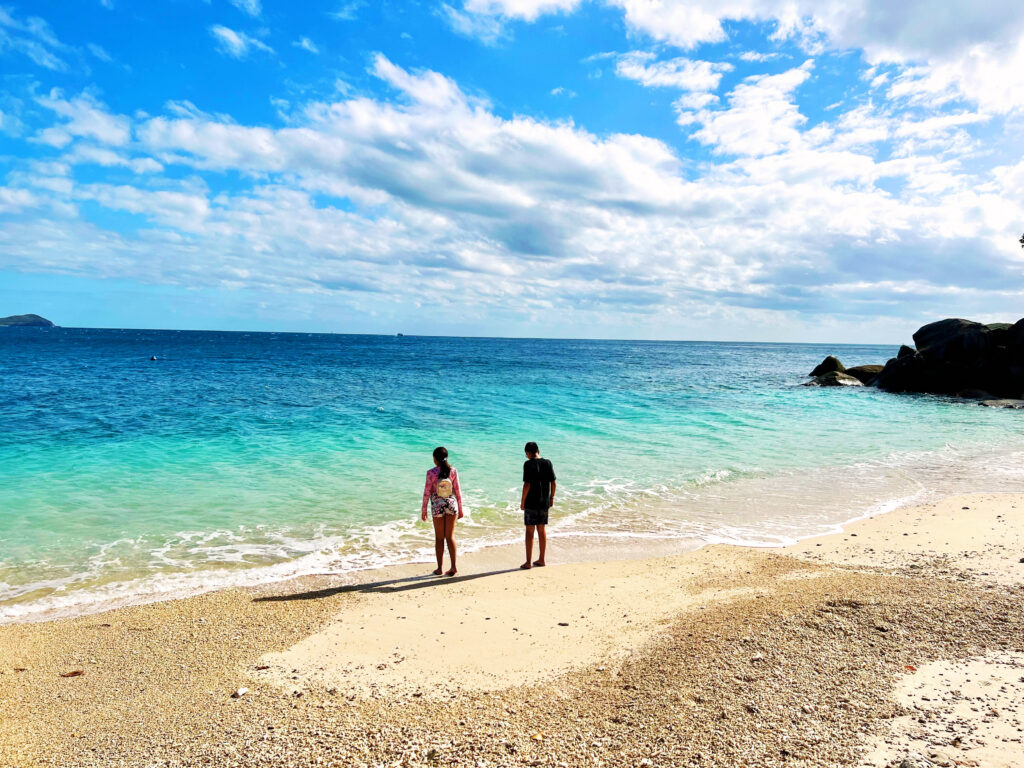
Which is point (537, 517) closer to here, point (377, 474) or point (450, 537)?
point (450, 537)

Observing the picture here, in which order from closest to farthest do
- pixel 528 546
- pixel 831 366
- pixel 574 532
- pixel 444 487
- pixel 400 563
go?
pixel 444 487
pixel 528 546
pixel 400 563
pixel 574 532
pixel 831 366

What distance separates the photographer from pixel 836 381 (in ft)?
140

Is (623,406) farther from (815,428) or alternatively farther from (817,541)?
(817,541)

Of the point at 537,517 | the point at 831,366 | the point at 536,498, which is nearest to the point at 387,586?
the point at 537,517

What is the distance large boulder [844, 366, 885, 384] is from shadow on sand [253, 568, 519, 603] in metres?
44.6

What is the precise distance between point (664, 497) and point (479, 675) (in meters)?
8.38

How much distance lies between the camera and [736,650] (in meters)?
5.54

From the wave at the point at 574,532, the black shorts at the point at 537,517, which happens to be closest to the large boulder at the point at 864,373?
the wave at the point at 574,532

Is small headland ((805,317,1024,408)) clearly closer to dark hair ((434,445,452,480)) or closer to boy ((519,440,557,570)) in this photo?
boy ((519,440,557,570))

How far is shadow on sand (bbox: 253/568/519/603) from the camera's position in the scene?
773cm

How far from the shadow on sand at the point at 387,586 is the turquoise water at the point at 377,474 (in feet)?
2.72

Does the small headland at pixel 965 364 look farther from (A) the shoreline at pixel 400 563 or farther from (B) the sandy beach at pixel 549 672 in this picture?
(B) the sandy beach at pixel 549 672

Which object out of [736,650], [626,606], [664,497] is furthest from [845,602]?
[664,497]

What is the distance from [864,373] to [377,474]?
43.9m
